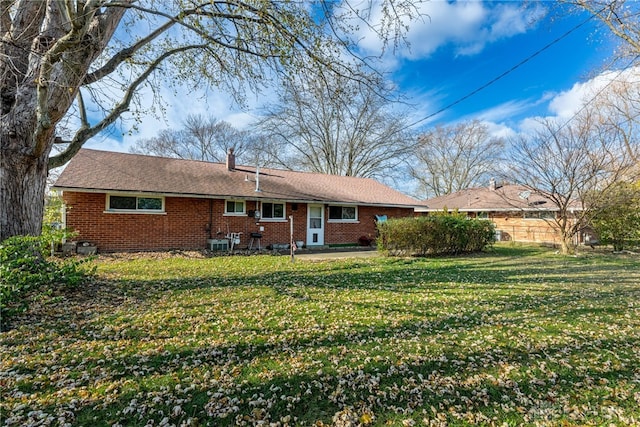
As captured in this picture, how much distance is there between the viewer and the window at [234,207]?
525 inches

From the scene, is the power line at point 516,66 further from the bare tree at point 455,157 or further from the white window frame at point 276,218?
the bare tree at point 455,157

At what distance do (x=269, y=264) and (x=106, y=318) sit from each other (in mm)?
5530

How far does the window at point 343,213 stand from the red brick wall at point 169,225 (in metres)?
1.59

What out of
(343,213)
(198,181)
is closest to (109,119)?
(198,181)

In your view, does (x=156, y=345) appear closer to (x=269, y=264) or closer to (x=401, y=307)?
(x=401, y=307)

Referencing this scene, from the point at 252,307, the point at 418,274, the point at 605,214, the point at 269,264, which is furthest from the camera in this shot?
the point at 605,214

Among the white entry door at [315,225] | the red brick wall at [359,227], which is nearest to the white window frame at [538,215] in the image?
the red brick wall at [359,227]

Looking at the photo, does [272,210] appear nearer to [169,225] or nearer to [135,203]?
[169,225]

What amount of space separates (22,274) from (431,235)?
11.7 meters

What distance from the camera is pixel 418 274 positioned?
328 inches

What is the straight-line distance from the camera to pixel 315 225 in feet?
50.7

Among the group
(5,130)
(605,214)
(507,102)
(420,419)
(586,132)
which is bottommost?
(420,419)

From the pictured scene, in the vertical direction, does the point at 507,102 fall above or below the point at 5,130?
above

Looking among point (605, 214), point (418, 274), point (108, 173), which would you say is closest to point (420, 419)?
point (418, 274)
